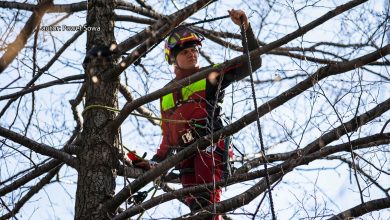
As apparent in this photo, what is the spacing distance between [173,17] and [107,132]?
98 cm

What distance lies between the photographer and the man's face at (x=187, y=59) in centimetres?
569

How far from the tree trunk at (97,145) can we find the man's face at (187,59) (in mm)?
638

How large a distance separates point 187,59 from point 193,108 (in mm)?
535

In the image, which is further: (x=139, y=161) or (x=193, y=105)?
(x=193, y=105)

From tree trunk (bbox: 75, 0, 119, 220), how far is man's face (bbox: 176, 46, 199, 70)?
2.09ft

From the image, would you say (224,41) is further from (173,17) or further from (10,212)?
(10,212)

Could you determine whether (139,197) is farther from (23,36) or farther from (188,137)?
(23,36)

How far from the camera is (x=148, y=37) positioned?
15.2ft

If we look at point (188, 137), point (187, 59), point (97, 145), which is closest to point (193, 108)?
point (188, 137)

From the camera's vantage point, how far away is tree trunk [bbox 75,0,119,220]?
473 centimetres

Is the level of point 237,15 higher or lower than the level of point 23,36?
higher

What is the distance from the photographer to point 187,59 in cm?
570

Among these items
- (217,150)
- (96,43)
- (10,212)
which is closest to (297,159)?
(217,150)

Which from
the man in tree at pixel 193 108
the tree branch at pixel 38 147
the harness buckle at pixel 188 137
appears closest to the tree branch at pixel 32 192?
the tree branch at pixel 38 147
